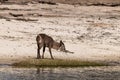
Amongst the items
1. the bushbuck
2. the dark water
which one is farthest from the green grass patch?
the bushbuck

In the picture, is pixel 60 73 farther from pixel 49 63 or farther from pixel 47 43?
pixel 47 43

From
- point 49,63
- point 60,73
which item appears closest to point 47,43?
point 49,63

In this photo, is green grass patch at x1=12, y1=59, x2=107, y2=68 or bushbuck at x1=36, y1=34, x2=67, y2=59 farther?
bushbuck at x1=36, y1=34, x2=67, y2=59

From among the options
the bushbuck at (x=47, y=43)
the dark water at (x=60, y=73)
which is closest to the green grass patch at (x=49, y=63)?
the dark water at (x=60, y=73)

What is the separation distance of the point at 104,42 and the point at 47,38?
3.36m

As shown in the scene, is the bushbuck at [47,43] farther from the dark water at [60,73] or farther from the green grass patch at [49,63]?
the dark water at [60,73]

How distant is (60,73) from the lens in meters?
17.8

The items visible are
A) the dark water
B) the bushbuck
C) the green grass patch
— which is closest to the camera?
the dark water

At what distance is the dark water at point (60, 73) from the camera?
1689 cm

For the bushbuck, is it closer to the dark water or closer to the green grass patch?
the green grass patch

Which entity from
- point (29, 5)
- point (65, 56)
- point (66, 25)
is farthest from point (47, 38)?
point (29, 5)

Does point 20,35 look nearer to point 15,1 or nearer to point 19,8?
point 19,8

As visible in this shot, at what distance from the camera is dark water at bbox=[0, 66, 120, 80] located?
16.9 m

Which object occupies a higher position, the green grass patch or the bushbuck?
the bushbuck
